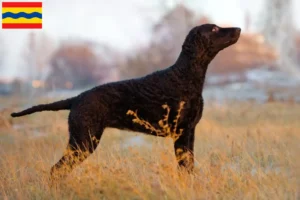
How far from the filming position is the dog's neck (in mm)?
4586

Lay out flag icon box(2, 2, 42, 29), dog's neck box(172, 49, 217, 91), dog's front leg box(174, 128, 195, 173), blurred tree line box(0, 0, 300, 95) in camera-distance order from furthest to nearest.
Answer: blurred tree line box(0, 0, 300, 95) < flag icon box(2, 2, 42, 29) < dog's neck box(172, 49, 217, 91) < dog's front leg box(174, 128, 195, 173)

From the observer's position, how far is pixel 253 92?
17.6 meters

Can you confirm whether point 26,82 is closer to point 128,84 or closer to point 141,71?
point 141,71

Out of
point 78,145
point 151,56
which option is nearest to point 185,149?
point 78,145

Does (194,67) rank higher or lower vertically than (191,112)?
higher

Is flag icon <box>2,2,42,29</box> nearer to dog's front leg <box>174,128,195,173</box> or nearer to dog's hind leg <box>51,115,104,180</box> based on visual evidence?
dog's hind leg <box>51,115,104,180</box>

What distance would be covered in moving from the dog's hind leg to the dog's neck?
39.8 inches

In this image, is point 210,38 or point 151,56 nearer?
point 210,38

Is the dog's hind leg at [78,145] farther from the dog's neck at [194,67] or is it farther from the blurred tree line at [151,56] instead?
the blurred tree line at [151,56]

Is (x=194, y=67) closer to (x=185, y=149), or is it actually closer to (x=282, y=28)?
(x=185, y=149)

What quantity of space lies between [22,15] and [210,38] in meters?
3.04

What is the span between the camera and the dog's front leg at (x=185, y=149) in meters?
4.39

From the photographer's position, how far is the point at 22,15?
20.7ft

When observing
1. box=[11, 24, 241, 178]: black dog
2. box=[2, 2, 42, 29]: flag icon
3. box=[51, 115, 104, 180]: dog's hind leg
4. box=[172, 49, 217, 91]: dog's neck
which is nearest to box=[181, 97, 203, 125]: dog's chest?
box=[11, 24, 241, 178]: black dog
